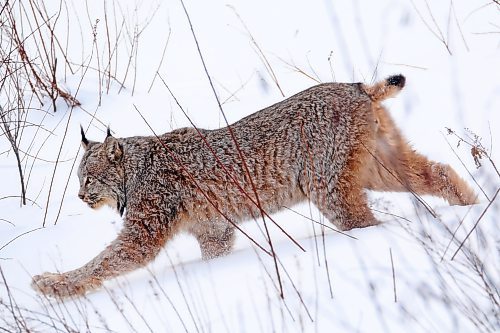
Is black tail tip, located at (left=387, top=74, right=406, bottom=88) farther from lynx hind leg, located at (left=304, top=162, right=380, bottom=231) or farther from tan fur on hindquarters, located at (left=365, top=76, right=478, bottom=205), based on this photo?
lynx hind leg, located at (left=304, top=162, right=380, bottom=231)

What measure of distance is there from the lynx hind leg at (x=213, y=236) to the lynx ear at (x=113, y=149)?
78cm

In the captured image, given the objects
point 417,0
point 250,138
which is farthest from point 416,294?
point 417,0

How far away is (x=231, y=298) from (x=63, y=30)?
8.14m

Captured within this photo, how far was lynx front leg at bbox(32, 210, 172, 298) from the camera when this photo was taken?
5.49 metres

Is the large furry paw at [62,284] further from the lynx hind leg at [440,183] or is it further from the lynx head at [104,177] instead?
the lynx hind leg at [440,183]

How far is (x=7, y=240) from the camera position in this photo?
6.69 m

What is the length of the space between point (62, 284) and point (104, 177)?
978 millimetres

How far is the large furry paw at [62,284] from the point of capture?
17.8 ft

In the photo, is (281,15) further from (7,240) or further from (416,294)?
(416,294)

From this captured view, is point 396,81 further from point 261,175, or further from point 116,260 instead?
point 116,260

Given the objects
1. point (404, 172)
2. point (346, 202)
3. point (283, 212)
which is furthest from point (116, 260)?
point (404, 172)

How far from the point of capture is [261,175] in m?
5.76

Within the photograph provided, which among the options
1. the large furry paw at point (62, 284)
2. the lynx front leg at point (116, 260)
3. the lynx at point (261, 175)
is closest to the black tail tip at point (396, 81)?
the lynx at point (261, 175)

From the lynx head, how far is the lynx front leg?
39 centimetres
